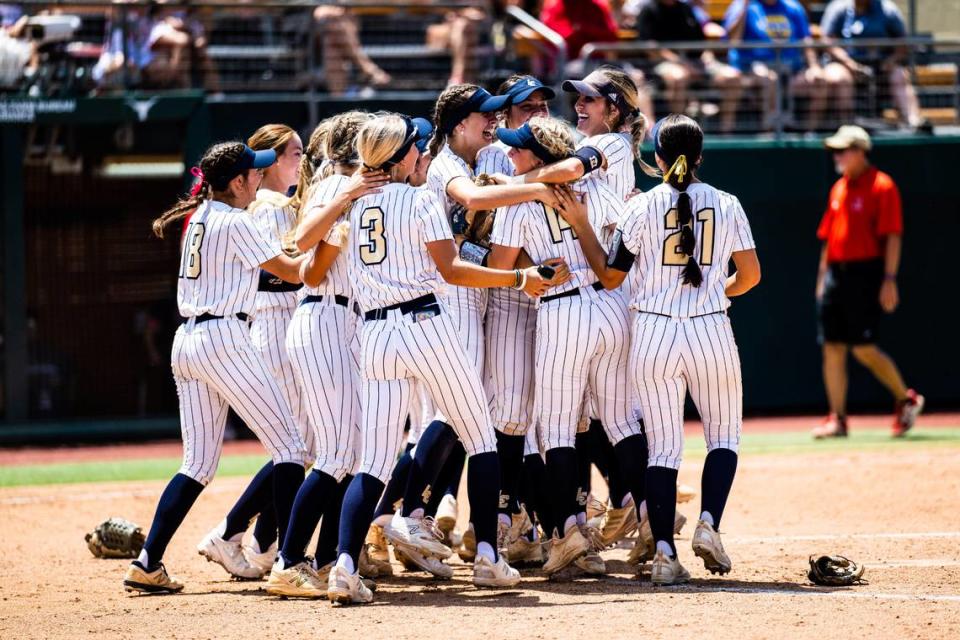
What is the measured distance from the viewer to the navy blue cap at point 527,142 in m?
6.21

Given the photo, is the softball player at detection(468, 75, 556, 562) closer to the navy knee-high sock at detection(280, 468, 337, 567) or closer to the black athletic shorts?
the navy knee-high sock at detection(280, 468, 337, 567)

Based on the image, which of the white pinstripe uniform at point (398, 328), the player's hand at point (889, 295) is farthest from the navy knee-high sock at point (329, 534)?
the player's hand at point (889, 295)

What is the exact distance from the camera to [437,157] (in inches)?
251

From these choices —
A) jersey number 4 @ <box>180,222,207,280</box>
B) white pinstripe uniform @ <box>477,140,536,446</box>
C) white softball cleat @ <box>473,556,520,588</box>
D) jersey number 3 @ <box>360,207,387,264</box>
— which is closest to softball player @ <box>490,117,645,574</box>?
white pinstripe uniform @ <box>477,140,536,446</box>

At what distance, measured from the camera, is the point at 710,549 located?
6.04 metres

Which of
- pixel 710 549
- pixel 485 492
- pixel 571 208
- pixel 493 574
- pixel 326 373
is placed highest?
pixel 571 208

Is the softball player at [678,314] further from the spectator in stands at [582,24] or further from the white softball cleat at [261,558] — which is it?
the spectator in stands at [582,24]

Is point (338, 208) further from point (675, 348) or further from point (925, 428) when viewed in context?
point (925, 428)

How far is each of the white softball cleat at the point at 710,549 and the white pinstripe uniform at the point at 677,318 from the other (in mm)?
312

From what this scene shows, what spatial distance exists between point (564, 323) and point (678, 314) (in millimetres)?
510

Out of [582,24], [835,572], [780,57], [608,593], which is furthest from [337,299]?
[780,57]

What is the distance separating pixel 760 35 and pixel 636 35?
4.13ft

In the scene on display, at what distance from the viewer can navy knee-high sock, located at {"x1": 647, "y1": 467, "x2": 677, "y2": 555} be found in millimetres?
6148

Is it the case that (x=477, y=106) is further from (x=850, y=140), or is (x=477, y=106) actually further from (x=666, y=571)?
(x=850, y=140)
